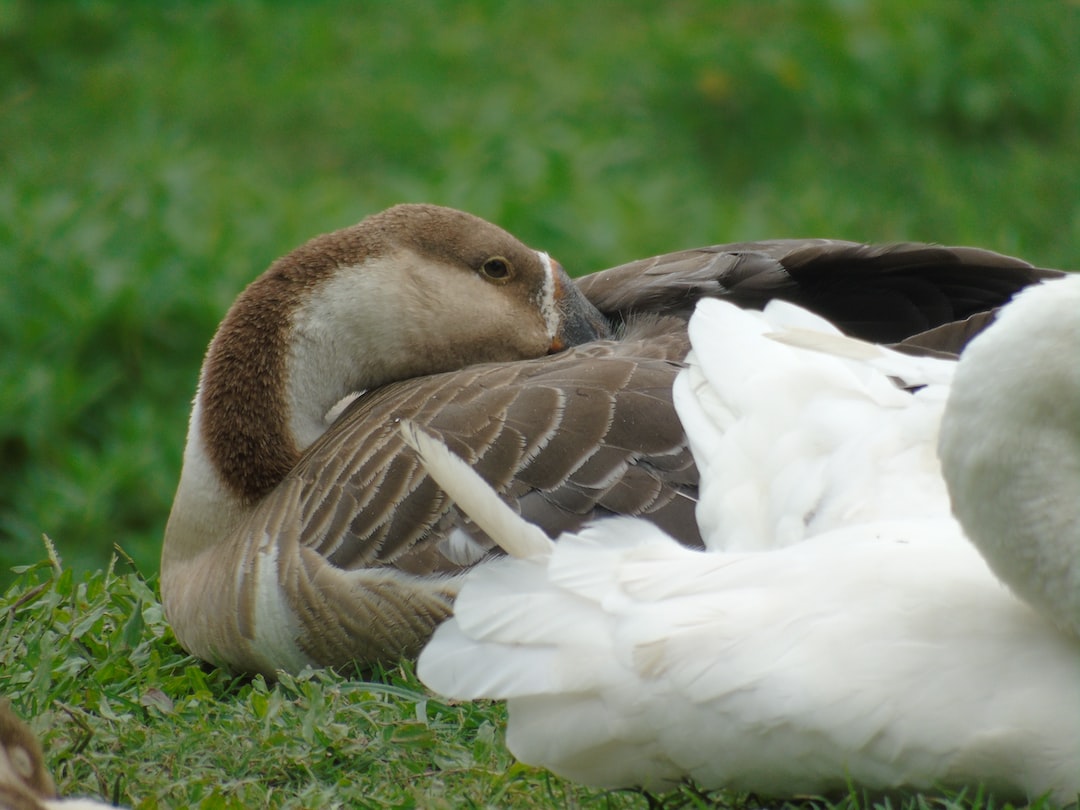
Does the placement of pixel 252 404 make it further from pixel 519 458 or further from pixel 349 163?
pixel 349 163

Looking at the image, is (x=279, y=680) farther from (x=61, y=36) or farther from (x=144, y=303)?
(x=61, y=36)

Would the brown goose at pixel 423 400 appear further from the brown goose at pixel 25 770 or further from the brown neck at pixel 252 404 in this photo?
the brown goose at pixel 25 770

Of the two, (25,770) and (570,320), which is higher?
(570,320)

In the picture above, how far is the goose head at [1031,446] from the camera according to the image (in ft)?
7.82

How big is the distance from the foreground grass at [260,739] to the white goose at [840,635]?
0.42ft

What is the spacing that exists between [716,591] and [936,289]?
1512 millimetres

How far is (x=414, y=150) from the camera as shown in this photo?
854 centimetres

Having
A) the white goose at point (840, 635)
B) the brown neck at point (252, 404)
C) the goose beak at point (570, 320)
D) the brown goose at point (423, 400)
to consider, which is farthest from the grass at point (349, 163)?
the goose beak at point (570, 320)

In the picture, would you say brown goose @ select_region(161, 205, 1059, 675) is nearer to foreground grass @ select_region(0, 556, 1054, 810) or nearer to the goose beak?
the goose beak

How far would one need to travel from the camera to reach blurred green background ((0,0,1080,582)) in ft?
20.5

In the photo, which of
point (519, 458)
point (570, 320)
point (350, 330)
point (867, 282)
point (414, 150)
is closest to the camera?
point (519, 458)

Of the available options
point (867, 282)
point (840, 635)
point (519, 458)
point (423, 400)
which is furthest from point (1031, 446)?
point (423, 400)

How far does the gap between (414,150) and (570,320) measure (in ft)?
15.4

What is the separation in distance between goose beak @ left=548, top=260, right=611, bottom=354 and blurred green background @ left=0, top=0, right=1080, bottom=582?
2431 mm
